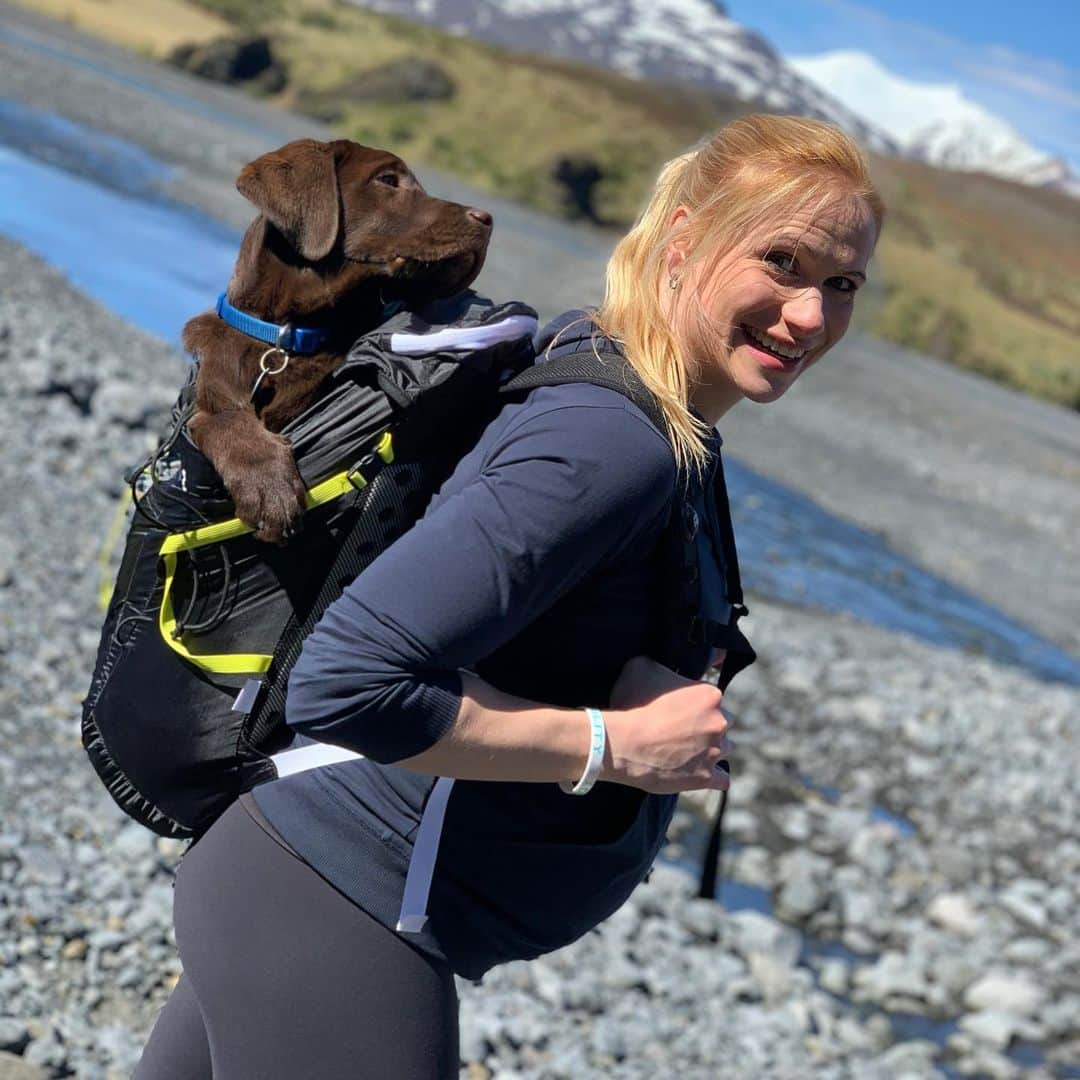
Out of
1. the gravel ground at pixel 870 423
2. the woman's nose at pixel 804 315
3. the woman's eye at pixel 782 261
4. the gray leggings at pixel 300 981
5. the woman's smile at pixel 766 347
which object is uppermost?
the woman's eye at pixel 782 261

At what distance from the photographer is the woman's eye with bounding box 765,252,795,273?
2.13m

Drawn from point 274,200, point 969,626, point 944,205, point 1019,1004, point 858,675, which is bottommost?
point 944,205

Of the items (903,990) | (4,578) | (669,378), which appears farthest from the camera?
(4,578)

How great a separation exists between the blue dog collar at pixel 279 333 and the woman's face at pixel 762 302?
2.59 feet

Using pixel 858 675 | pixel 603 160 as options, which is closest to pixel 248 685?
pixel 858 675

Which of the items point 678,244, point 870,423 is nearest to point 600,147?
point 870,423

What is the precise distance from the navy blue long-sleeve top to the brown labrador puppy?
74 centimetres

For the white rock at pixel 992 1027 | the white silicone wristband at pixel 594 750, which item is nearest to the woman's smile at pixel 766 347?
the white silicone wristband at pixel 594 750

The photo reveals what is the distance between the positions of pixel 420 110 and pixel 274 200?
72.5 meters

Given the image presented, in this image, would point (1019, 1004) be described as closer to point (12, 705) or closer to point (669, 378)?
point (12, 705)

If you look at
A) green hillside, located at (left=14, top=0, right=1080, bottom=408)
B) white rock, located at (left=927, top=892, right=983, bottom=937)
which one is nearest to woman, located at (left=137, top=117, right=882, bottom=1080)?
white rock, located at (left=927, top=892, right=983, bottom=937)

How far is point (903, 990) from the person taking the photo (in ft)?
22.0

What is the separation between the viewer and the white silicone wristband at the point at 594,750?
189cm

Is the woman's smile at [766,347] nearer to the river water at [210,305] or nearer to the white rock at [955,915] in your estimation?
the white rock at [955,915]
